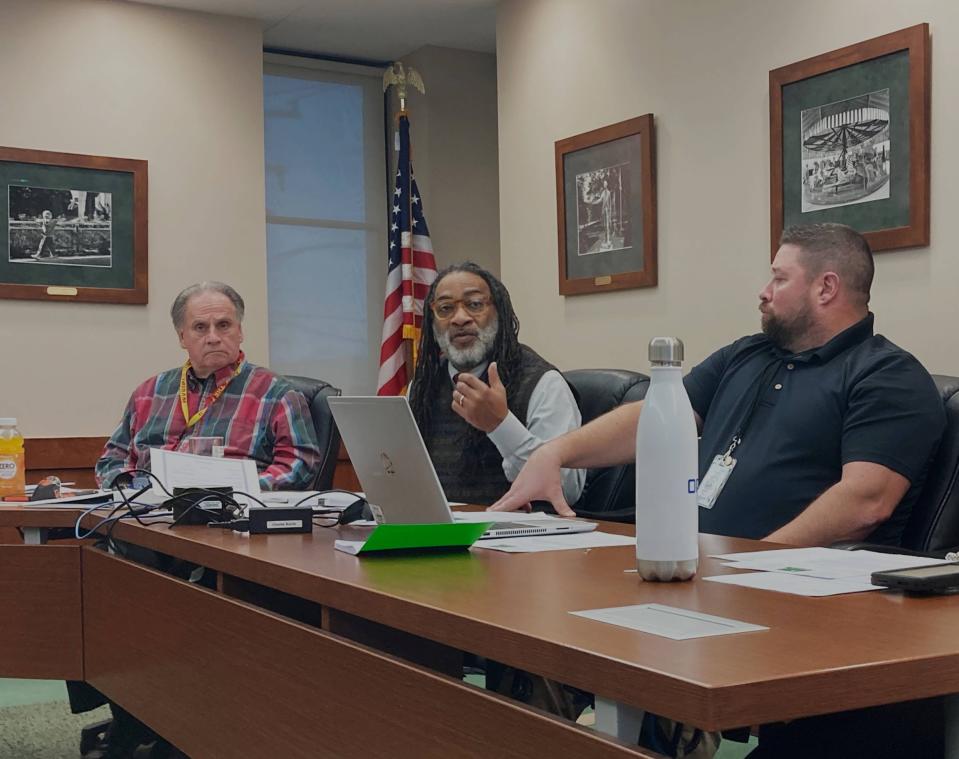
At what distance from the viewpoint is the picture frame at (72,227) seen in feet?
16.3

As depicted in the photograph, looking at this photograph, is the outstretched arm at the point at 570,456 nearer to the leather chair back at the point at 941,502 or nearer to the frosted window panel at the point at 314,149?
the leather chair back at the point at 941,502

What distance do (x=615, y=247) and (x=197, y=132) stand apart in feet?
6.89

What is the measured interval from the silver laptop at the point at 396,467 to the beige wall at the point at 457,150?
450 cm

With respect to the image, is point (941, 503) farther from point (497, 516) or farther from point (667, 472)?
point (667, 472)

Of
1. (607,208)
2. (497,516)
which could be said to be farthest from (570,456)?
(607,208)

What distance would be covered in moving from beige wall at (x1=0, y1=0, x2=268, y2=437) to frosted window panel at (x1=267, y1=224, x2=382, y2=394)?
58 centimetres

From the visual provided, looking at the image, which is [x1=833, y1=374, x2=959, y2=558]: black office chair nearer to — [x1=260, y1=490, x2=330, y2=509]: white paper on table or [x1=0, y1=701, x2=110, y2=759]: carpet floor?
[x1=260, y1=490, x2=330, y2=509]: white paper on table

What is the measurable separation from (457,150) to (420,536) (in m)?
4.95

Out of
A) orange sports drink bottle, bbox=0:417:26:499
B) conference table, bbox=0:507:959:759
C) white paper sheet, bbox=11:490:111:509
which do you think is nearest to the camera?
conference table, bbox=0:507:959:759

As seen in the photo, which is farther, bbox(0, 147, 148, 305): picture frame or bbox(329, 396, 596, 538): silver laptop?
bbox(0, 147, 148, 305): picture frame

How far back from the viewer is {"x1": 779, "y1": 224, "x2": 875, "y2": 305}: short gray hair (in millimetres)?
2627

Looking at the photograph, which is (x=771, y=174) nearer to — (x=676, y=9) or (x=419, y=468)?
(x=676, y=9)

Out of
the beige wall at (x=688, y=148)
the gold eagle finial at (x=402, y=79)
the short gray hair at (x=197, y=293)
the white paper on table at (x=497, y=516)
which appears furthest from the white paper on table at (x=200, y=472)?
the gold eagle finial at (x=402, y=79)

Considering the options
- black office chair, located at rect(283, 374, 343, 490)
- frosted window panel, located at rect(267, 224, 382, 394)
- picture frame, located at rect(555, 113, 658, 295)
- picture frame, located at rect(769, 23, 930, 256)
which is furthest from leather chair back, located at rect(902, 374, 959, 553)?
frosted window panel, located at rect(267, 224, 382, 394)
